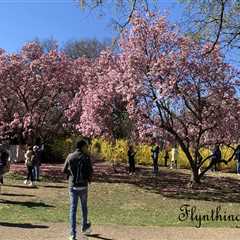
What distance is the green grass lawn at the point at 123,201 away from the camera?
1439 cm

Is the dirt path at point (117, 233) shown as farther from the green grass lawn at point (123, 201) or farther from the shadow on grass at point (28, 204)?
the shadow on grass at point (28, 204)

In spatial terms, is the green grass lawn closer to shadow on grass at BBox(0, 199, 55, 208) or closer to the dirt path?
shadow on grass at BBox(0, 199, 55, 208)

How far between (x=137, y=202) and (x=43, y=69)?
1156 cm

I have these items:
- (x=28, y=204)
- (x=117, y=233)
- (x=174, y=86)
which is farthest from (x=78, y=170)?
(x=174, y=86)

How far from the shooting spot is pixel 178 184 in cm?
2538

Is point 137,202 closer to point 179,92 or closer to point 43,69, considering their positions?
point 179,92

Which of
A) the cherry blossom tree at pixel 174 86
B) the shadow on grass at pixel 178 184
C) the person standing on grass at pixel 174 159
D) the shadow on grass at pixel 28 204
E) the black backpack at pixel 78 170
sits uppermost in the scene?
the cherry blossom tree at pixel 174 86

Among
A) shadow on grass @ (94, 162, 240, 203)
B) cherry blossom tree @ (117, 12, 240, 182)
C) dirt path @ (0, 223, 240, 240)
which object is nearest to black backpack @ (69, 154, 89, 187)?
dirt path @ (0, 223, 240, 240)

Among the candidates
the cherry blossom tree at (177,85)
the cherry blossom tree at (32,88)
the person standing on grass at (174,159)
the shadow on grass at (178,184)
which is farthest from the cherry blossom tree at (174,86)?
the person standing on grass at (174,159)

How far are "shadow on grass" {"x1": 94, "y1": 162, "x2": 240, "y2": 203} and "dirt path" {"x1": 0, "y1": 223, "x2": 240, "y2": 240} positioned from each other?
327 inches

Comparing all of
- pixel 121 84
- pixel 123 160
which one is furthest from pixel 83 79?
pixel 123 160

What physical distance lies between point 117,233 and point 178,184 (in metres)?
13.9

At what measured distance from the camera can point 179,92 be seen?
23547 millimetres

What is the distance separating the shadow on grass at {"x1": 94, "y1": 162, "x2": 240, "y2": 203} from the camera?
21.6 metres
